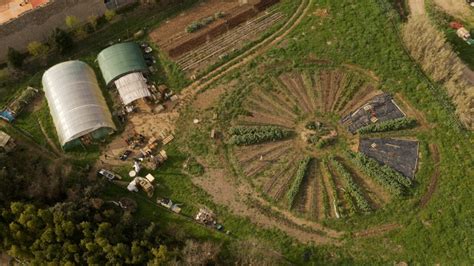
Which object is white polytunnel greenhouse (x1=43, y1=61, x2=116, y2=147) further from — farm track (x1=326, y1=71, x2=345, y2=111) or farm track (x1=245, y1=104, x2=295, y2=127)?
farm track (x1=326, y1=71, x2=345, y2=111)

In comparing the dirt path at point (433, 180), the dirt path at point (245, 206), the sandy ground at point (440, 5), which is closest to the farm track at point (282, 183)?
the dirt path at point (245, 206)

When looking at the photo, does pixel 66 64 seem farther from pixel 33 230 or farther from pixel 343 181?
pixel 343 181

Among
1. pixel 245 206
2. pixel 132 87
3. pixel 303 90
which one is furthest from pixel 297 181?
pixel 132 87

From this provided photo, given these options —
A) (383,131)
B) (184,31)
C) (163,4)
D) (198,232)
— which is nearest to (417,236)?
(383,131)

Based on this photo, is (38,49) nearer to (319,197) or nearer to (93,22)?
(93,22)

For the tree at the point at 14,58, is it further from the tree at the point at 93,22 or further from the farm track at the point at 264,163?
the farm track at the point at 264,163

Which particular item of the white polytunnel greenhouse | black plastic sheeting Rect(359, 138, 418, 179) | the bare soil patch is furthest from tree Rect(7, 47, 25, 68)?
black plastic sheeting Rect(359, 138, 418, 179)

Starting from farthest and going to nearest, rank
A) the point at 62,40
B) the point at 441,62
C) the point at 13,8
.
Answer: the point at 13,8
the point at 62,40
the point at 441,62
